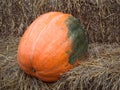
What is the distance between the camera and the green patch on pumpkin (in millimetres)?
3273

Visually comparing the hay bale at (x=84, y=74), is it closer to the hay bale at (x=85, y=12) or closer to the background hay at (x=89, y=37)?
the background hay at (x=89, y=37)

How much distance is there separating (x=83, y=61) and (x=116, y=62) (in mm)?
368

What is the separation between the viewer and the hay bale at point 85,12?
11.8 ft

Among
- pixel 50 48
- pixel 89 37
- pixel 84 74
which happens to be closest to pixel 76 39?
pixel 50 48

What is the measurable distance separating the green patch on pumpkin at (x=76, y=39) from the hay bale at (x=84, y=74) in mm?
92

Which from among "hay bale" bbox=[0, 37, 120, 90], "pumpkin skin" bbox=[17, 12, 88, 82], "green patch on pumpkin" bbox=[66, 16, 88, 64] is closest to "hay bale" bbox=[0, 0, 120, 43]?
"hay bale" bbox=[0, 37, 120, 90]

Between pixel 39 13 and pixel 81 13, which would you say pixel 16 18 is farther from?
pixel 81 13

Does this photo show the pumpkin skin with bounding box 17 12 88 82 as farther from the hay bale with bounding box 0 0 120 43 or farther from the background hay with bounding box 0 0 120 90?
the hay bale with bounding box 0 0 120 43

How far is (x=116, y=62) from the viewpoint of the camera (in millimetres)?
3104

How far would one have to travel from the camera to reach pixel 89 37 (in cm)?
377

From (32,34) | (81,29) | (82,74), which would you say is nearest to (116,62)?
(82,74)

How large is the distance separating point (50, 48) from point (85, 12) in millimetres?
682

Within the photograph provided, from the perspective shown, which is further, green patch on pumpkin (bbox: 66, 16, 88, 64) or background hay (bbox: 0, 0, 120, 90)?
green patch on pumpkin (bbox: 66, 16, 88, 64)

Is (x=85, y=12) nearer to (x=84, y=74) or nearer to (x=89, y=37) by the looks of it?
(x=89, y=37)
